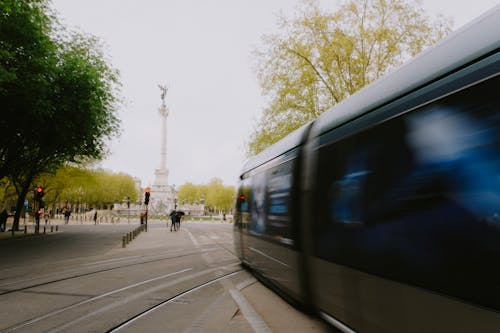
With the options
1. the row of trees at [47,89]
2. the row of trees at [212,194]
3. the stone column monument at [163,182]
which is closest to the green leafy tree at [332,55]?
the row of trees at [47,89]

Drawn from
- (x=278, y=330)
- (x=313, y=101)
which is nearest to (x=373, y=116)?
(x=278, y=330)

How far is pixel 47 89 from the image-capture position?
17562 millimetres

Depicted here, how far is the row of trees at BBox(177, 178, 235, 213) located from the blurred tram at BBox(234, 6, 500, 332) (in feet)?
330

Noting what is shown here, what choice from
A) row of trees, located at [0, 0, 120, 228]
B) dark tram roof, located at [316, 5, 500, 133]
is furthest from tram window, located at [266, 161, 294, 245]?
row of trees, located at [0, 0, 120, 228]

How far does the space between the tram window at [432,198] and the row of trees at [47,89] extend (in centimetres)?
1268

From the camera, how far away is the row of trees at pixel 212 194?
11832cm

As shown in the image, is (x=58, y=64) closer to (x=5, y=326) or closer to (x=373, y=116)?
(x=5, y=326)

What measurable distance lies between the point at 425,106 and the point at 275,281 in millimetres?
5063

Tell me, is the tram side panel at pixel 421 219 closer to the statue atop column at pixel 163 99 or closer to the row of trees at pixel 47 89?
the row of trees at pixel 47 89

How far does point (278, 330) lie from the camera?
217 inches

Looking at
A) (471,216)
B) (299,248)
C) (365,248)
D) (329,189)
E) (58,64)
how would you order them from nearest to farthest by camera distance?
(471,216) < (365,248) < (329,189) < (299,248) < (58,64)

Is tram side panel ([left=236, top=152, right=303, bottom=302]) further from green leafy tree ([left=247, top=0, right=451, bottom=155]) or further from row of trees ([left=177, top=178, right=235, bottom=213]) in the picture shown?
row of trees ([left=177, top=178, right=235, bottom=213])

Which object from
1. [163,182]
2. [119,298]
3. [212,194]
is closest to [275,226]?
[119,298]

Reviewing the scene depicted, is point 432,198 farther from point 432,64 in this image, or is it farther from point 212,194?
point 212,194
